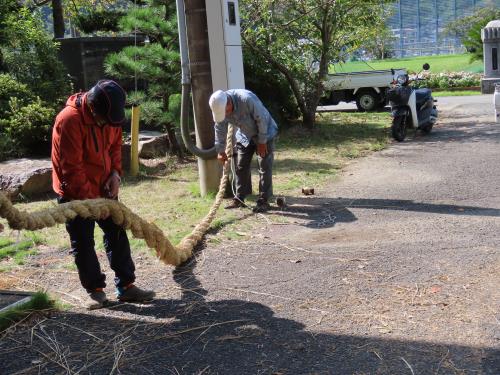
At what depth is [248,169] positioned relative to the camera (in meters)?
8.27

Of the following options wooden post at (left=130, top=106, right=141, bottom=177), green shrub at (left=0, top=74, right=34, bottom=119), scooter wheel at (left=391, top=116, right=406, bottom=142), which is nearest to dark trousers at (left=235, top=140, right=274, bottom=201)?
wooden post at (left=130, top=106, right=141, bottom=177)

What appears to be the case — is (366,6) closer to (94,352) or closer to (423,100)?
(423,100)

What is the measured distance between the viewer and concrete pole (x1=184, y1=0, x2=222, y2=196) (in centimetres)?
822

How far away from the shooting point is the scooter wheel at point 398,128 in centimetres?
1319

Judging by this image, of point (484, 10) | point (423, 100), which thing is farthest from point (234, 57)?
point (484, 10)

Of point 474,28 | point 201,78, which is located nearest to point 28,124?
point 201,78

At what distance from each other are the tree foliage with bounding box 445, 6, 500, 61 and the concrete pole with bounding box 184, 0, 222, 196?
22361 millimetres

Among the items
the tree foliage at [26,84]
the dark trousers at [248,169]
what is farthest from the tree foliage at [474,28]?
the dark trousers at [248,169]

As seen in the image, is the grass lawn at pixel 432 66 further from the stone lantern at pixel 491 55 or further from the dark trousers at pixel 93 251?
the dark trousers at pixel 93 251

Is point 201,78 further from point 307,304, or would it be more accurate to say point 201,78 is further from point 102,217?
point 307,304

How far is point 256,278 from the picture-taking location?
5.48 m

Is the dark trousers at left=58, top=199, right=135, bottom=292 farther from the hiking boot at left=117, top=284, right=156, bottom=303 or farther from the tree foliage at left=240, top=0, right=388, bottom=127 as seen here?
the tree foliage at left=240, top=0, right=388, bottom=127

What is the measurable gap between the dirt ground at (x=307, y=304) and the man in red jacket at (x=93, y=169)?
0.80 feet

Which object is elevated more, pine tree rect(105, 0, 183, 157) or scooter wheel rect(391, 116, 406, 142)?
pine tree rect(105, 0, 183, 157)
